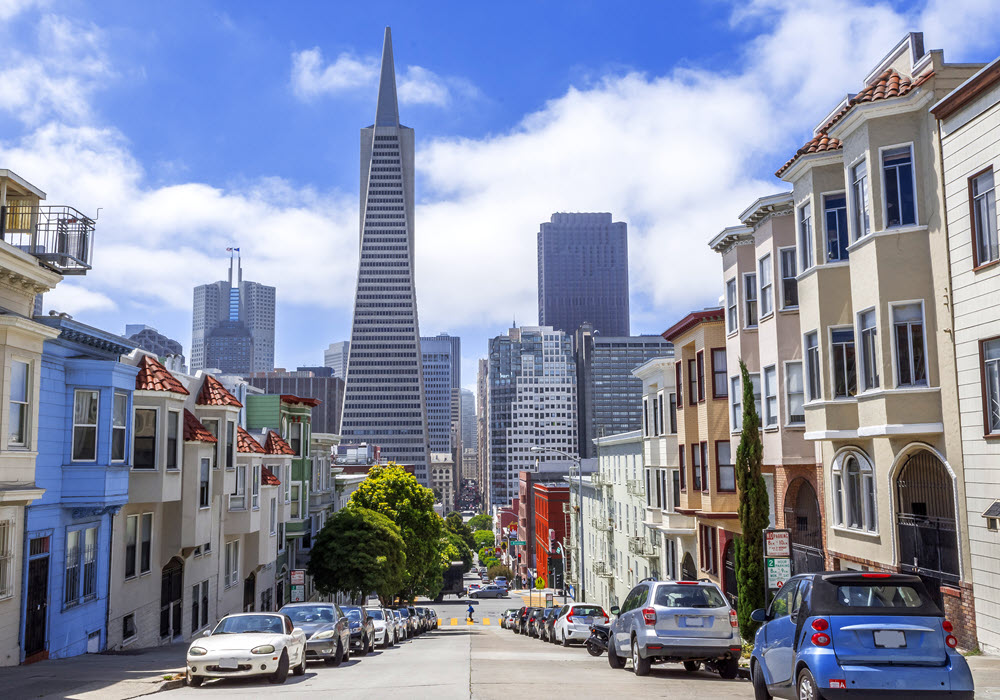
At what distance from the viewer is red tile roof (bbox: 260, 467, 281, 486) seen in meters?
38.4

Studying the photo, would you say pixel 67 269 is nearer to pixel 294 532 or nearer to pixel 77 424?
pixel 77 424

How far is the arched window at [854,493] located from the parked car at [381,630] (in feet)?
48.7

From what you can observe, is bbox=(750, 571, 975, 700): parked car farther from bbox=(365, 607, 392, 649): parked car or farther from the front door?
bbox=(365, 607, 392, 649): parked car

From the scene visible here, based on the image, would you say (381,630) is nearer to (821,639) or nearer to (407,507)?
(821,639)

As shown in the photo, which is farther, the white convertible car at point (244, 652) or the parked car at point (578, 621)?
the parked car at point (578, 621)

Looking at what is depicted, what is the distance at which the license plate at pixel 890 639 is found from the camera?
369 inches

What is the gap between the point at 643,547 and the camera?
4797cm

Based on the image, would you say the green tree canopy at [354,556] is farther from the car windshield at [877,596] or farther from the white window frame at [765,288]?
the car windshield at [877,596]

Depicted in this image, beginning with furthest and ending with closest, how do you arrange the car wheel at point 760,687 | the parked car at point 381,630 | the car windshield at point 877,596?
the parked car at point 381,630
the car wheel at point 760,687
the car windshield at point 877,596

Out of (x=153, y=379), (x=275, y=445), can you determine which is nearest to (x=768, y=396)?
(x=153, y=379)

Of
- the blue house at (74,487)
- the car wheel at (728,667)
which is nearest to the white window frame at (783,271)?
the car wheel at (728,667)

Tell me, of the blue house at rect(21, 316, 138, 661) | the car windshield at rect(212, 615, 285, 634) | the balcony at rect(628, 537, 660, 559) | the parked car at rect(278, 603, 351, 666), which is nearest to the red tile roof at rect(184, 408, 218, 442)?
the blue house at rect(21, 316, 138, 661)

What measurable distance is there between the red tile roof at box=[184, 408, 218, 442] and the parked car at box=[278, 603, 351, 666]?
295 inches

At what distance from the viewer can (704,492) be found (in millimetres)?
33312
